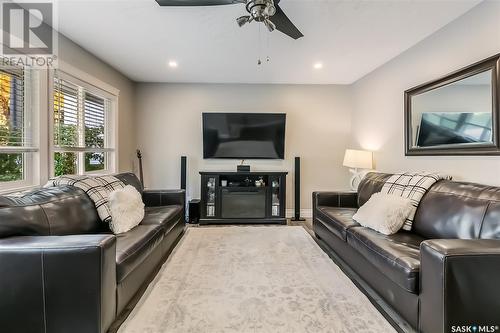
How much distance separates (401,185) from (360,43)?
5.61ft


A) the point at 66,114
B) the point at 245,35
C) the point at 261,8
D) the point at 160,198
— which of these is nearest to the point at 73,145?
the point at 66,114

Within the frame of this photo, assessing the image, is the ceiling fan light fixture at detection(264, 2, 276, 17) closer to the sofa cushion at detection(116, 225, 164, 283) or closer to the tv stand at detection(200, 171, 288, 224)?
the sofa cushion at detection(116, 225, 164, 283)

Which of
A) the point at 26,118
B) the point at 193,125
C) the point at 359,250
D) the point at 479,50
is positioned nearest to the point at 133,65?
the point at 193,125

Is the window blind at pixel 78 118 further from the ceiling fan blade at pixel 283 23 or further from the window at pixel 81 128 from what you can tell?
the ceiling fan blade at pixel 283 23

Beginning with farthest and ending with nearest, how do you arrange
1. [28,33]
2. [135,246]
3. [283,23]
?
[28,33]
[283,23]
[135,246]

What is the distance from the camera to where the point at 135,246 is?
1874 millimetres

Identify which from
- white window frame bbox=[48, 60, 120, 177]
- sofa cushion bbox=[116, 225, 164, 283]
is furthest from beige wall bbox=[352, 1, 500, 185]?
white window frame bbox=[48, 60, 120, 177]

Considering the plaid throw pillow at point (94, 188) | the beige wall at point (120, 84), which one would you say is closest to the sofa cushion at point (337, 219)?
the plaid throw pillow at point (94, 188)

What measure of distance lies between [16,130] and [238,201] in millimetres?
2938

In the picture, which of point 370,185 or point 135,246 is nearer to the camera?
point 135,246

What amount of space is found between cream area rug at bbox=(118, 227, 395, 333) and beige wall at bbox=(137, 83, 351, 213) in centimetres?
191

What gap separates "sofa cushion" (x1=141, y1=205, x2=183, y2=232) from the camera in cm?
257

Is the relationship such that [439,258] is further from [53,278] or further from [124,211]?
[124,211]

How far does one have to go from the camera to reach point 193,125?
4617 mm
